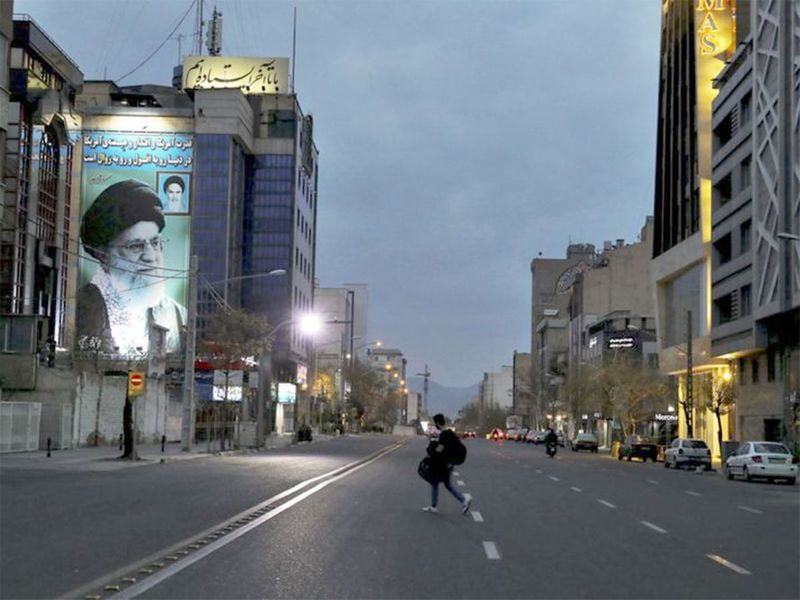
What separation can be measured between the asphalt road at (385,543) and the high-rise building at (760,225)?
105ft

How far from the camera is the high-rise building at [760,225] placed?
56.5 metres

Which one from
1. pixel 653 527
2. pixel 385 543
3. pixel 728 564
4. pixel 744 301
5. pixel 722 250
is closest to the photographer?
pixel 728 564

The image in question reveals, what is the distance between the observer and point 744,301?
215 feet

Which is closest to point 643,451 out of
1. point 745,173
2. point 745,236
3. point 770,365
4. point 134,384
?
point 770,365

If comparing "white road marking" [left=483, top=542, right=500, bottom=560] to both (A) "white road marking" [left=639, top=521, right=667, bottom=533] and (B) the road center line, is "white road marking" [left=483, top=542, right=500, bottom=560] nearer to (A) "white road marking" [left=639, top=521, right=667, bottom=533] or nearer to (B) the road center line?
(B) the road center line

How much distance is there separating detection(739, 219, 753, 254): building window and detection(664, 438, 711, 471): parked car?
16621 mm

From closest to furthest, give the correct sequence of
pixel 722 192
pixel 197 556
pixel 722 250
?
pixel 197 556 < pixel 722 250 < pixel 722 192

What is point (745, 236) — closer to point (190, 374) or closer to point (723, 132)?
point (723, 132)

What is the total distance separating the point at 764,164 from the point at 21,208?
55410 millimetres

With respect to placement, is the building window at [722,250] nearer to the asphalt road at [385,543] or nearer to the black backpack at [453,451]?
the asphalt road at [385,543]

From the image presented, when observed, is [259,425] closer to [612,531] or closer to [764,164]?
[764,164]

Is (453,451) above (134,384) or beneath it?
beneath

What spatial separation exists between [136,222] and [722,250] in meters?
60.1

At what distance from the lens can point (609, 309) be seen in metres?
137
